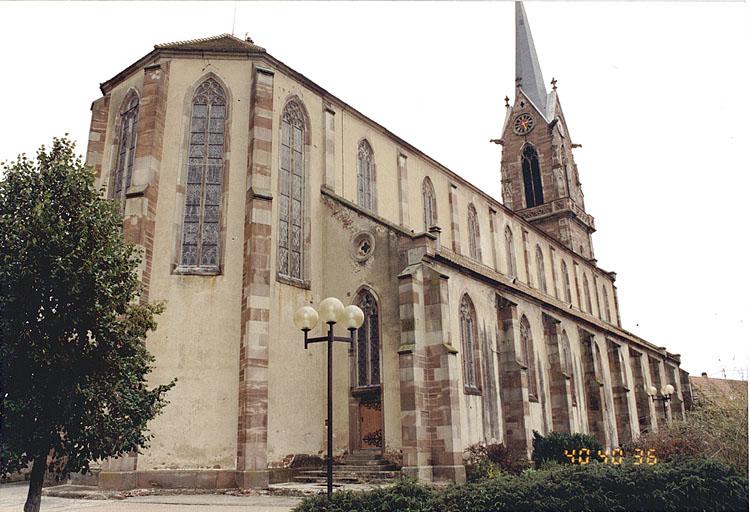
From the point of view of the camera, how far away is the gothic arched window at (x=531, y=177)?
5028 centimetres

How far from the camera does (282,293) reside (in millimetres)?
20016

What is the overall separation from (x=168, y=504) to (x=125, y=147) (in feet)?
42.5

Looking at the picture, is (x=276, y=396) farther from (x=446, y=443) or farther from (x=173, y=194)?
(x=173, y=194)

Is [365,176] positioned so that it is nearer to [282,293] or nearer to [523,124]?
[282,293]

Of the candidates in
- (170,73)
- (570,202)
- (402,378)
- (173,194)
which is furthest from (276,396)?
(570,202)

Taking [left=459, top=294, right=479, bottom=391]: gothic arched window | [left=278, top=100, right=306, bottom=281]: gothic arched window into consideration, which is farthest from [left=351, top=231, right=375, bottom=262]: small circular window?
[left=459, top=294, right=479, bottom=391]: gothic arched window

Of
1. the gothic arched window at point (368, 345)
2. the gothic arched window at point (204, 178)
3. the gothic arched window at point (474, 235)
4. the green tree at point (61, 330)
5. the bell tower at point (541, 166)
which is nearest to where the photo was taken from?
the green tree at point (61, 330)

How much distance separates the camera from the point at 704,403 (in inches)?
649

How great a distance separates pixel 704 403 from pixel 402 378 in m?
8.06

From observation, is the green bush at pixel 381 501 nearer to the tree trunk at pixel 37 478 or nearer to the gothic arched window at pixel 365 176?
the tree trunk at pixel 37 478

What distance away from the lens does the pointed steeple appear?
52.2 meters

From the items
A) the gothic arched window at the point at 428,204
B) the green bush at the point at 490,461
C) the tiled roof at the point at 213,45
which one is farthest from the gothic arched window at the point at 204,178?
the gothic arched window at the point at 428,204

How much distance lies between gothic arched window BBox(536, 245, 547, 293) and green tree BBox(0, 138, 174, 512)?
31178 millimetres

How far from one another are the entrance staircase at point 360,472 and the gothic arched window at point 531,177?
3512 centimetres
